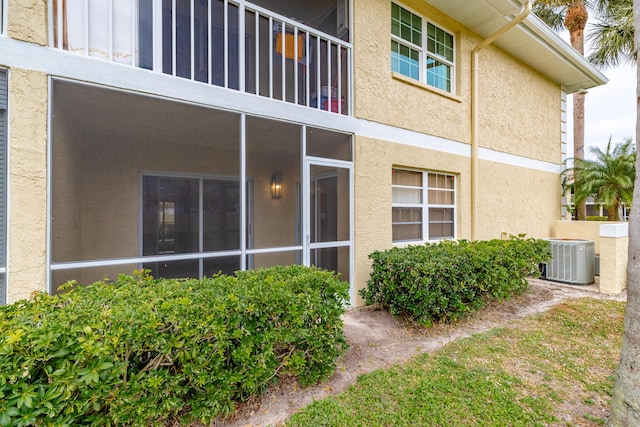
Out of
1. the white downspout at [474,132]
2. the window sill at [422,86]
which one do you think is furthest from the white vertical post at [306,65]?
the white downspout at [474,132]

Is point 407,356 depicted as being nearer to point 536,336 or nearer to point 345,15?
point 536,336

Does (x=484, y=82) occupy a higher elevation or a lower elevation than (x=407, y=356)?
higher

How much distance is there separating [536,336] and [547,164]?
770 centimetres

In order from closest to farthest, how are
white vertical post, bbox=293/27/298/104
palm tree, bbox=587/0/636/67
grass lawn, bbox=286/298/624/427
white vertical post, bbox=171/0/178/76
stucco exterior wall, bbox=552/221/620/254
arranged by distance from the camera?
1. grass lawn, bbox=286/298/624/427
2. white vertical post, bbox=171/0/178/76
3. white vertical post, bbox=293/27/298/104
4. stucco exterior wall, bbox=552/221/620/254
5. palm tree, bbox=587/0/636/67

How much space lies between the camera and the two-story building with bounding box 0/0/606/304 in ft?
10.7

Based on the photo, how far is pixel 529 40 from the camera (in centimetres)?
778

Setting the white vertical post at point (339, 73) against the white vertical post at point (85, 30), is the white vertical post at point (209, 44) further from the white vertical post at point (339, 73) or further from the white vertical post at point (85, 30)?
the white vertical post at point (339, 73)

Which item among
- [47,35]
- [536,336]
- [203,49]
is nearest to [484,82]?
[536,336]

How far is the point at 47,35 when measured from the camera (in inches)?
128

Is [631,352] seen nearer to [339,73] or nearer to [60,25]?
[339,73]

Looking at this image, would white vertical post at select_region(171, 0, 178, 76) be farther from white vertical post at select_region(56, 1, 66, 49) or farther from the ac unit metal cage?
the ac unit metal cage

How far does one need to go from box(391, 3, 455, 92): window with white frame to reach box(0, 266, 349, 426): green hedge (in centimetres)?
545

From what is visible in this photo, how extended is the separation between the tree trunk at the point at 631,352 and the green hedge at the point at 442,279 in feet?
7.10

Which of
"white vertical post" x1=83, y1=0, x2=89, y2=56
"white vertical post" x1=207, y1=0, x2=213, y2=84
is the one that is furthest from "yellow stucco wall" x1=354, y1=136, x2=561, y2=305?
"white vertical post" x1=83, y1=0, x2=89, y2=56
